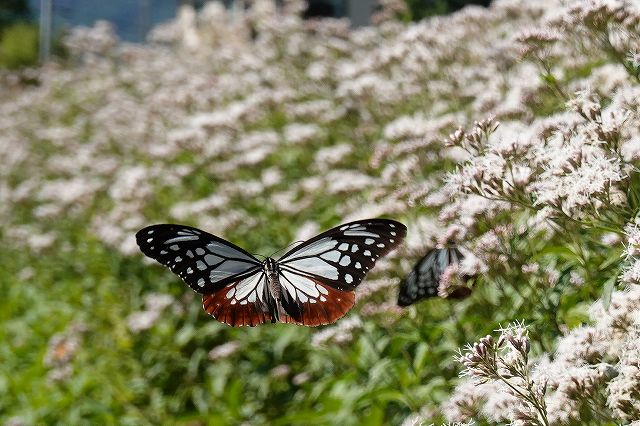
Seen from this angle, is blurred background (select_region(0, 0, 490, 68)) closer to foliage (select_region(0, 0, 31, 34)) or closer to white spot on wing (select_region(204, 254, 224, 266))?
foliage (select_region(0, 0, 31, 34))

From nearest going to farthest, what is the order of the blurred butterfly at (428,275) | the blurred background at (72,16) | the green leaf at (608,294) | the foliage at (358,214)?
the green leaf at (608,294) → the foliage at (358,214) → the blurred butterfly at (428,275) → the blurred background at (72,16)

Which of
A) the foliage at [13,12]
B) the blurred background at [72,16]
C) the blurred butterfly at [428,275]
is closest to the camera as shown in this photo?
the blurred butterfly at [428,275]

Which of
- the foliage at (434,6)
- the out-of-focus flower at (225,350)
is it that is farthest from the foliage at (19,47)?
the out-of-focus flower at (225,350)

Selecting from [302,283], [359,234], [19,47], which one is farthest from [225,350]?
[19,47]

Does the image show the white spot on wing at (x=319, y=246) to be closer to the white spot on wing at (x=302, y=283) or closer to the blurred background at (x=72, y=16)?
the white spot on wing at (x=302, y=283)

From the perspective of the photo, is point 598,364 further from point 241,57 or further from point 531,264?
Answer: point 241,57
